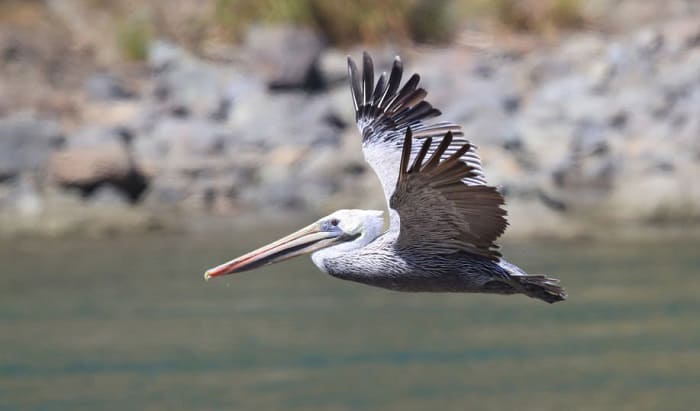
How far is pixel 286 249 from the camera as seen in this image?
775 cm

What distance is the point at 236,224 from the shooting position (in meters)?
20.7

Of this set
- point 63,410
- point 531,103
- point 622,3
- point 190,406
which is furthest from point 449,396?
point 622,3

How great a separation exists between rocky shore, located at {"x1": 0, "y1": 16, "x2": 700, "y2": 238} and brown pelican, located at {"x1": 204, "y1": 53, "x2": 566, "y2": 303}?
35.9 ft

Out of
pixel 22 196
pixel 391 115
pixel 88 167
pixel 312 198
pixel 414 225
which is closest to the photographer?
pixel 414 225

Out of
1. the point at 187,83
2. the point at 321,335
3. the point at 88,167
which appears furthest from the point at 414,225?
the point at 187,83

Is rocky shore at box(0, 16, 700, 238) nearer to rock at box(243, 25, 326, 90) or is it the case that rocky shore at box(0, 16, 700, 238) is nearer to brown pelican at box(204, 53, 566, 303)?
rock at box(243, 25, 326, 90)

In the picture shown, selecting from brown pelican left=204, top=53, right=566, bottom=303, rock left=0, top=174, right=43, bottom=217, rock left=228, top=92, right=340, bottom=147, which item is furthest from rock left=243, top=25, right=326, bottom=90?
brown pelican left=204, top=53, right=566, bottom=303

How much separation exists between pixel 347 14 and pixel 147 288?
10033 mm

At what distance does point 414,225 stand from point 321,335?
9.21 meters

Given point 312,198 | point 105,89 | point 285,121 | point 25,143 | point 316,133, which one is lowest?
point 312,198

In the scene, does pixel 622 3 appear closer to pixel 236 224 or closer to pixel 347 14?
pixel 347 14

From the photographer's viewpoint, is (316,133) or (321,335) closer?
(321,335)

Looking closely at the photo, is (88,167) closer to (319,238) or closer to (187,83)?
(187,83)

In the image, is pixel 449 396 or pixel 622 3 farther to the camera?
pixel 622 3
